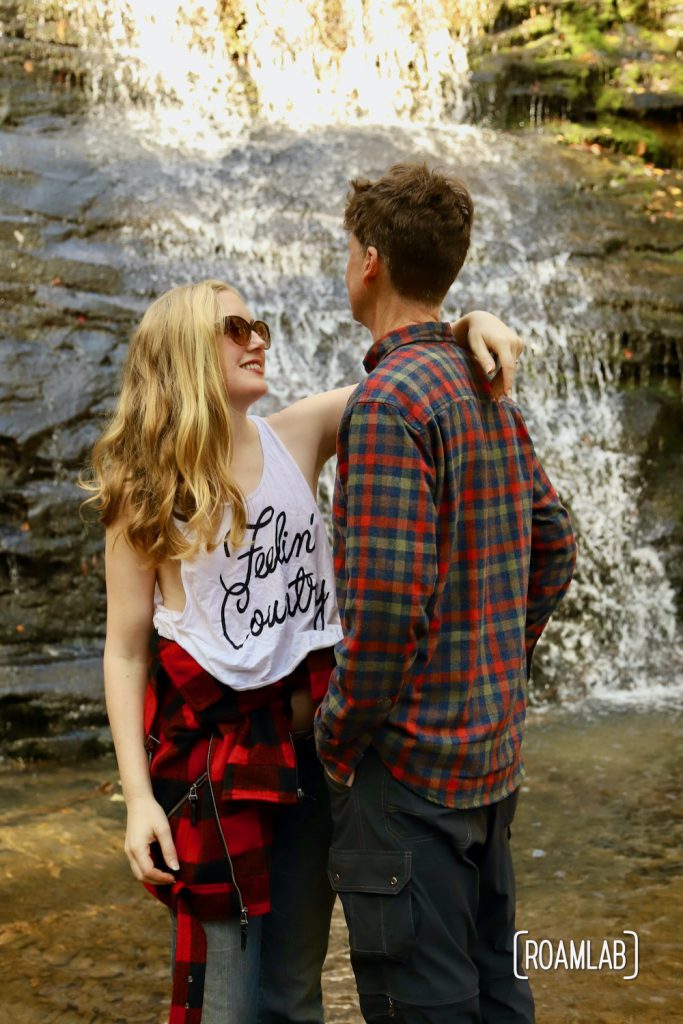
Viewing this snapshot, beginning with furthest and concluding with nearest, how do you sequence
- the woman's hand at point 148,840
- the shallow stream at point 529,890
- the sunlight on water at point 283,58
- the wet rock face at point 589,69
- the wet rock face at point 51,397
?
the wet rock face at point 589,69, the sunlight on water at point 283,58, the wet rock face at point 51,397, the shallow stream at point 529,890, the woman's hand at point 148,840

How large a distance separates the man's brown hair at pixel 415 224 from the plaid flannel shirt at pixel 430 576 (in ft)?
0.37

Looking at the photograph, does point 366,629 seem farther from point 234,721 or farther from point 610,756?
point 610,756

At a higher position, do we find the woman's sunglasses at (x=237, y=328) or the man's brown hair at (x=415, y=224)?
the man's brown hair at (x=415, y=224)

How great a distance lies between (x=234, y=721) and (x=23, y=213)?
6.26 m

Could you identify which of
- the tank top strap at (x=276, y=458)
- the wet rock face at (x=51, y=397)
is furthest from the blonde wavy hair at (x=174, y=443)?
the wet rock face at (x=51, y=397)

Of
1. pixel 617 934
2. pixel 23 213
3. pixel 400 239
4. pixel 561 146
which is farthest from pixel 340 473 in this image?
pixel 561 146

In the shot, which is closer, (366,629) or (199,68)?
(366,629)

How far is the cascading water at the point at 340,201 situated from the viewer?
24.3ft

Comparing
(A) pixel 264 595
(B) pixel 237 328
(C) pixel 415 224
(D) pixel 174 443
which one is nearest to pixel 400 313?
(C) pixel 415 224

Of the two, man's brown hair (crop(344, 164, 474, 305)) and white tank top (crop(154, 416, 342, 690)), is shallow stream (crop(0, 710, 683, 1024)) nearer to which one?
white tank top (crop(154, 416, 342, 690))

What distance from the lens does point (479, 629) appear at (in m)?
2.13

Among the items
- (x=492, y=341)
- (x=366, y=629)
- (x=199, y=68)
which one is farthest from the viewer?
(x=199, y=68)

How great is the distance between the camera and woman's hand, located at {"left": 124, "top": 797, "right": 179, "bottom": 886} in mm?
2178

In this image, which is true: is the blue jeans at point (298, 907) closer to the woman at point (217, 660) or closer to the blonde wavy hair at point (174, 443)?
the woman at point (217, 660)
